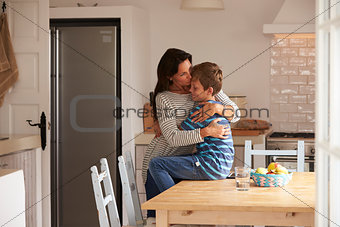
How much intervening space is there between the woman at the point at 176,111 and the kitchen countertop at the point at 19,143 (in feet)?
3.17

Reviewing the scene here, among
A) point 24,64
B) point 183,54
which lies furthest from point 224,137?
point 24,64

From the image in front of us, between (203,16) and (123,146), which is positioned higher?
(203,16)

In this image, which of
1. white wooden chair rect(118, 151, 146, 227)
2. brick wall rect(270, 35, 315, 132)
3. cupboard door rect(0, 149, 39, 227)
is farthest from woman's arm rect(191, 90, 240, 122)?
brick wall rect(270, 35, 315, 132)

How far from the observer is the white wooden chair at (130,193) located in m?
2.69

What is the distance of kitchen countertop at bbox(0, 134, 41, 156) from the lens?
348cm

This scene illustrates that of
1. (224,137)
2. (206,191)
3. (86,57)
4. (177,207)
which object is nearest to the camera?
(177,207)

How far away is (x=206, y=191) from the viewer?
8.01ft

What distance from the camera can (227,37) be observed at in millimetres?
4766

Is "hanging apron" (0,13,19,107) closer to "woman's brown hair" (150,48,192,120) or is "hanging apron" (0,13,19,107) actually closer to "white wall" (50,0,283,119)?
"white wall" (50,0,283,119)

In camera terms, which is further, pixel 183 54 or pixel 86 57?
pixel 86 57

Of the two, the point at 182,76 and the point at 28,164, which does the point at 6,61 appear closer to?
the point at 28,164

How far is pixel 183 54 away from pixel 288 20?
1416 mm

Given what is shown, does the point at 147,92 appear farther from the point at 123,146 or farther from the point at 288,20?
the point at 288,20

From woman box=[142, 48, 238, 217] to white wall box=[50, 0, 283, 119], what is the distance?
153 centimetres
